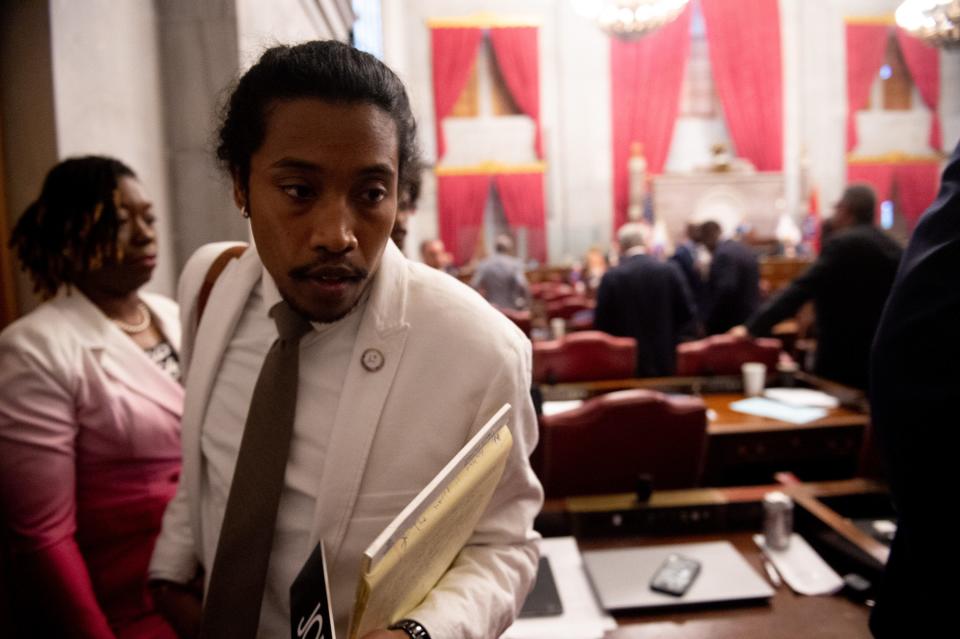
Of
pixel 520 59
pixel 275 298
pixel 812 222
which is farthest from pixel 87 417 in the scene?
pixel 812 222

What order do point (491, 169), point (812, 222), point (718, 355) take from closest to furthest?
point (718, 355), point (812, 222), point (491, 169)

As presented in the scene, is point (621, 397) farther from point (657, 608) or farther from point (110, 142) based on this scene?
point (110, 142)

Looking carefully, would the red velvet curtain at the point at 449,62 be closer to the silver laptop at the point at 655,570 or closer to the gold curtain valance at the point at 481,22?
the gold curtain valance at the point at 481,22

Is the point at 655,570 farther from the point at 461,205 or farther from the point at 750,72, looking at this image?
the point at 750,72

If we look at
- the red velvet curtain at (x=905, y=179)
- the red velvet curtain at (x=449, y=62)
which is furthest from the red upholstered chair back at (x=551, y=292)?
the red velvet curtain at (x=905, y=179)

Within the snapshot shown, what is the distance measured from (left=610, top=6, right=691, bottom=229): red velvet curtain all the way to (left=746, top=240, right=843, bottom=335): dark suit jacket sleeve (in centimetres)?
926

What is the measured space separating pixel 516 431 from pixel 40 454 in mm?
1021

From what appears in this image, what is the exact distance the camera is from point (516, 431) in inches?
39.3

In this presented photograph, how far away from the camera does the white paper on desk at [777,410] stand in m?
2.80

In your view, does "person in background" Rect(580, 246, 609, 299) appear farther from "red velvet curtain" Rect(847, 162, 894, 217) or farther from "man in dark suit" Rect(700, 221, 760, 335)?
"red velvet curtain" Rect(847, 162, 894, 217)

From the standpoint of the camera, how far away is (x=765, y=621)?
1.34 m

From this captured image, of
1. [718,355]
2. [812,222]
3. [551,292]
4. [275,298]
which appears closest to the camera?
[275,298]

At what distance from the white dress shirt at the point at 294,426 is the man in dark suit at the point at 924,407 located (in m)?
0.80

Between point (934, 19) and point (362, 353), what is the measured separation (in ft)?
10.7
